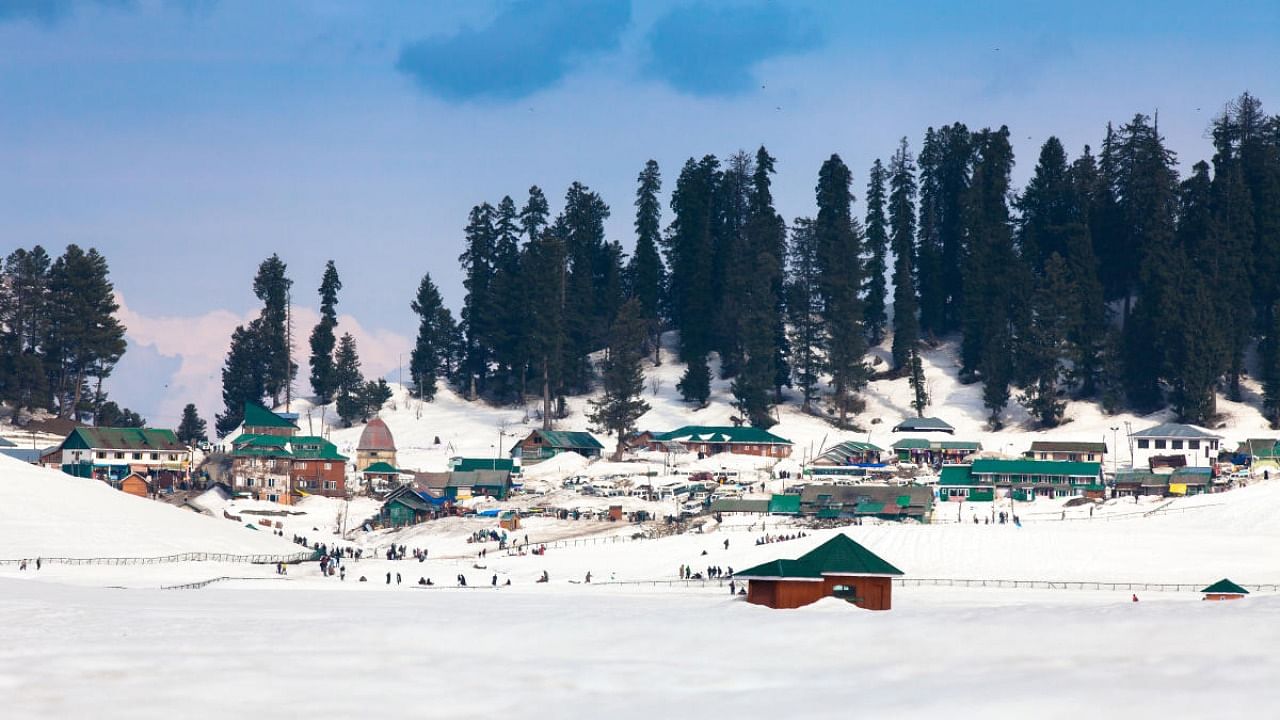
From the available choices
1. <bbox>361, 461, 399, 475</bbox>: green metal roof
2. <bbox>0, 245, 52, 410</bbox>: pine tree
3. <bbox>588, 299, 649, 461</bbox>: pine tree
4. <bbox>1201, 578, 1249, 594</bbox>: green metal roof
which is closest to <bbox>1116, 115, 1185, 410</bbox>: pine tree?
<bbox>588, 299, 649, 461</bbox>: pine tree

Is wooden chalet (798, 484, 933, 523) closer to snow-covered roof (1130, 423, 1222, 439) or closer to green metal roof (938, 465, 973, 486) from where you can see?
green metal roof (938, 465, 973, 486)

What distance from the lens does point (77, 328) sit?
4668 inches

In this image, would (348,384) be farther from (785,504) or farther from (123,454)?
(785,504)

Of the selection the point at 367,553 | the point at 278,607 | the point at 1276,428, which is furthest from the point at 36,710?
the point at 1276,428

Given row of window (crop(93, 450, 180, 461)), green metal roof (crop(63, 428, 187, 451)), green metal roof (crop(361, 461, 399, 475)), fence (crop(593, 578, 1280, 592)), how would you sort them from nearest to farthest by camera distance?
fence (crop(593, 578, 1280, 592)), green metal roof (crop(63, 428, 187, 451)), row of window (crop(93, 450, 180, 461)), green metal roof (crop(361, 461, 399, 475))

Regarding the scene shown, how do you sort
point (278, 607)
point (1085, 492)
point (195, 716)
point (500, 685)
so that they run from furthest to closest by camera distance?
point (1085, 492), point (278, 607), point (500, 685), point (195, 716)

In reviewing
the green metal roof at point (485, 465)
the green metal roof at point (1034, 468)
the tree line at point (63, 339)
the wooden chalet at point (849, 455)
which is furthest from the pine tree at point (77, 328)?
the green metal roof at point (1034, 468)

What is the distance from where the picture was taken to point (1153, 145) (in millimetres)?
116875

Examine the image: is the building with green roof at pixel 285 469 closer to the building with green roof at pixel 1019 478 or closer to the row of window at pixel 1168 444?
the building with green roof at pixel 1019 478

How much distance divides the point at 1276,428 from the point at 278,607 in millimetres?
85615

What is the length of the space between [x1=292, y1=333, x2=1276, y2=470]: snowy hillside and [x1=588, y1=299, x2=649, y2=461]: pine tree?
17.4ft

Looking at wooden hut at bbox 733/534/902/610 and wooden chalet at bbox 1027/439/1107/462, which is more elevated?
wooden chalet at bbox 1027/439/1107/462

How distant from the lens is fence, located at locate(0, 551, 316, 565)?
2285 inches

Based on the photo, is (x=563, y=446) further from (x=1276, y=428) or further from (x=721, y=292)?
(x=1276, y=428)
